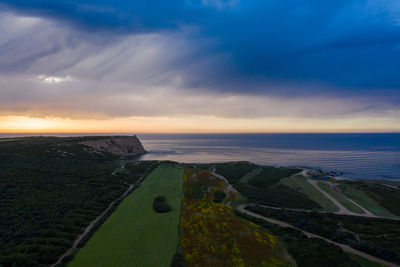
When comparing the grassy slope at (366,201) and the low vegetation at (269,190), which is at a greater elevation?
the low vegetation at (269,190)

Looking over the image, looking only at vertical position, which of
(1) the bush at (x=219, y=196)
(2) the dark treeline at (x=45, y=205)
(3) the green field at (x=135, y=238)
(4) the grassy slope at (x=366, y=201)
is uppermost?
(2) the dark treeline at (x=45, y=205)

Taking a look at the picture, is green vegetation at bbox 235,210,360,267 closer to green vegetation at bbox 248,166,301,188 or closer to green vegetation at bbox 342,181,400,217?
green vegetation at bbox 342,181,400,217

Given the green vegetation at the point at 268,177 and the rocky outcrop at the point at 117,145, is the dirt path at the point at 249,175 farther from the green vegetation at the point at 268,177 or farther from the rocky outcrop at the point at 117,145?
the rocky outcrop at the point at 117,145

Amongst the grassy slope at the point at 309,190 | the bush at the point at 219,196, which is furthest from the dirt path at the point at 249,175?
the bush at the point at 219,196

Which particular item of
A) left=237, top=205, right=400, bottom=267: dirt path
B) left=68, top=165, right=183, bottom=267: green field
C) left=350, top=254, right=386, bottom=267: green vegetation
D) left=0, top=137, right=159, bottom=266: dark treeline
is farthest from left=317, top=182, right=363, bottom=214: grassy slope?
left=0, top=137, right=159, bottom=266: dark treeline

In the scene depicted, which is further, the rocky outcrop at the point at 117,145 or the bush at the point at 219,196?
the rocky outcrop at the point at 117,145

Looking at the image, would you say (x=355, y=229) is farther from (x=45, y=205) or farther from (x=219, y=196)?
(x=45, y=205)
